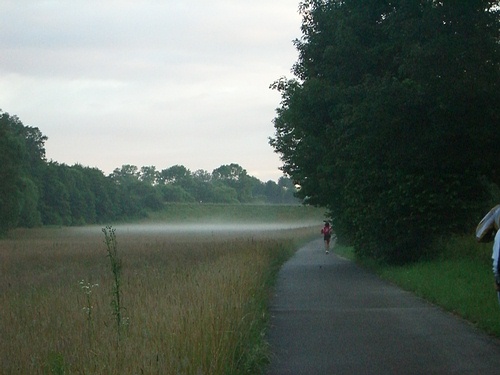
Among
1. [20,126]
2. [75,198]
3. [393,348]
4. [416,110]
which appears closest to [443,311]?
[393,348]

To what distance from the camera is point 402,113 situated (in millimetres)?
26078

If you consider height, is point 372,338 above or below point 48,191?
below

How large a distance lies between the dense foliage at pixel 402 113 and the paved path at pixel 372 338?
21.8 ft

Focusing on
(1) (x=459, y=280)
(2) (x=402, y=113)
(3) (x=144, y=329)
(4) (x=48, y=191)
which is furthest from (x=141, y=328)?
(4) (x=48, y=191)

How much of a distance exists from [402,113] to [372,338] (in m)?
14.0

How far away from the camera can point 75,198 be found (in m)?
137

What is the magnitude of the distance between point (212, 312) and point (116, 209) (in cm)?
13809

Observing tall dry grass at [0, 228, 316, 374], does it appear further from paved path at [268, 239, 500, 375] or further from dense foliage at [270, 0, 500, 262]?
dense foliage at [270, 0, 500, 262]

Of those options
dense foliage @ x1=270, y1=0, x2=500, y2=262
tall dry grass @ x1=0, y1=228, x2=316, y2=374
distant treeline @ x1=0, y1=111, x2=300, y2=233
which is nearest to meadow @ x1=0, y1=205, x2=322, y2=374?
tall dry grass @ x1=0, y1=228, x2=316, y2=374

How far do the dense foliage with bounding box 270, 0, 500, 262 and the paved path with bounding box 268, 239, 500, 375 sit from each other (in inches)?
262

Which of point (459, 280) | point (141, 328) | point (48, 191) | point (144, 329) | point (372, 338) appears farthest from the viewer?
point (48, 191)

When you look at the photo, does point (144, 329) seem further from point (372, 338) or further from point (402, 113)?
point (402, 113)

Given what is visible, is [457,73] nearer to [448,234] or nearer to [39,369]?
[448,234]

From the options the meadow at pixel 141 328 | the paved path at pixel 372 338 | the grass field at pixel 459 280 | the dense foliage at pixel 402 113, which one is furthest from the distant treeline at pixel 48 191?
the paved path at pixel 372 338
